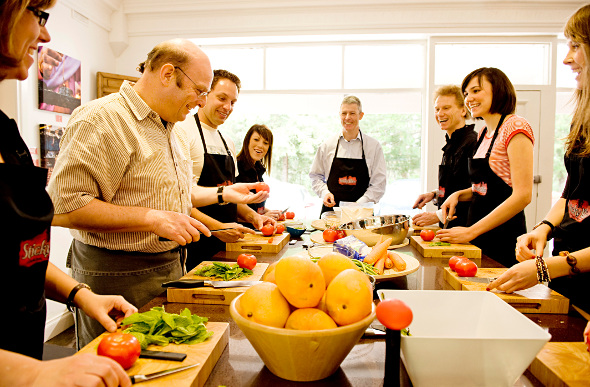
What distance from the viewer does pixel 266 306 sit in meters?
0.87

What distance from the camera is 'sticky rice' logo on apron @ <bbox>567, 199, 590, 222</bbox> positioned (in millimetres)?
1631

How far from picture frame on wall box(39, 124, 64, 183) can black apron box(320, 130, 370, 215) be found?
9.45ft

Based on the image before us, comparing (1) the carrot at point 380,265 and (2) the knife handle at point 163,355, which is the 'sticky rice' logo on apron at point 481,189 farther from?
(2) the knife handle at point 163,355

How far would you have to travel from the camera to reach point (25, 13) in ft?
2.95

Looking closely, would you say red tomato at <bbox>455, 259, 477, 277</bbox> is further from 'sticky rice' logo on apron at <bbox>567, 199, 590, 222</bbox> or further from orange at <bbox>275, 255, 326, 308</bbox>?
orange at <bbox>275, 255, 326, 308</bbox>

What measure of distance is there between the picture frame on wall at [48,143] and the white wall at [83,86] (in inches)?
1.6

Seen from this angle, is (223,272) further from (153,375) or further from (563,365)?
(563,365)

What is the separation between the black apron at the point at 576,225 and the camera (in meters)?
1.60

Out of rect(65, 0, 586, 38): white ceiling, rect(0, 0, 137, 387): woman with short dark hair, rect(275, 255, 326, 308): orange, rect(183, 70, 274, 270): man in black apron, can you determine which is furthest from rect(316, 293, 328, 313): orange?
rect(65, 0, 586, 38): white ceiling

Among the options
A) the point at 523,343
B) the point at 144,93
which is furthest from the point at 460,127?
the point at 523,343

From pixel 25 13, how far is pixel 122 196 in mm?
874

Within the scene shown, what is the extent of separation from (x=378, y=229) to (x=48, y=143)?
337 centimetres

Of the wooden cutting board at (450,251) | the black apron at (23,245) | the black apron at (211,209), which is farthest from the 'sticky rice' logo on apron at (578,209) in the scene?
the black apron at (211,209)

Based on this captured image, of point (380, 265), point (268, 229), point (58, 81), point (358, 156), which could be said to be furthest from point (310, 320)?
point (58, 81)
